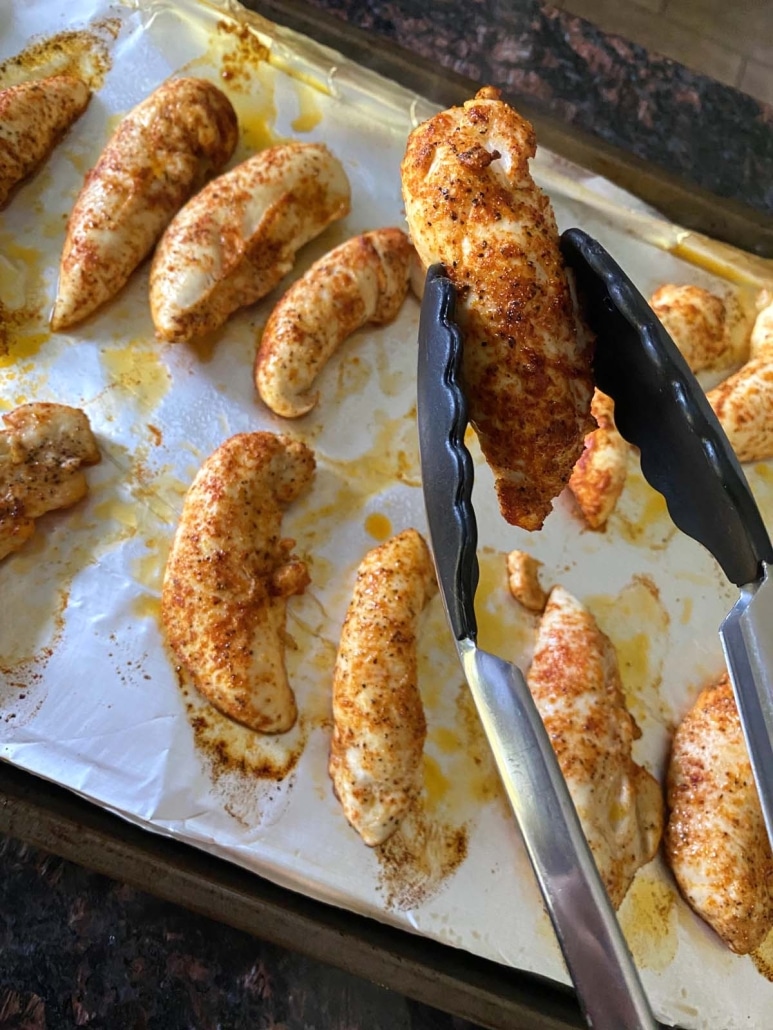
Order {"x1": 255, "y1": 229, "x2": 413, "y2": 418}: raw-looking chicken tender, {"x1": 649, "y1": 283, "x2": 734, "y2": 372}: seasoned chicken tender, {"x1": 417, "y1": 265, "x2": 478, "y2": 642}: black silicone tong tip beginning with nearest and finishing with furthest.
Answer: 1. {"x1": 417, "y1": 265, "x2": 478, "y2": 642}: black silicone tong tip
2. {"x1": 255, "y1": 229, "x2": 413, "y2": 418}: raw-looking chicken tender
3. {"x1": 649, "y1": 283, "x2": 734, "y2": 372}: seasoned chicken tender

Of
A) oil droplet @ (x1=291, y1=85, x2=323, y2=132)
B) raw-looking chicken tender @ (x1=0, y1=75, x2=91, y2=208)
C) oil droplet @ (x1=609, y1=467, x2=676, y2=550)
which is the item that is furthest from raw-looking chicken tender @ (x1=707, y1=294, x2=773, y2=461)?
raw-looking chicken tender @ (x1=0, y1=75, x2=91, y2=208)

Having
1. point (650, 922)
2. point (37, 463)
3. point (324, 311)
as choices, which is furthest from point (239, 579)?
point (650, 922)

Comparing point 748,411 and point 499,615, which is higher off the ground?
point 748,411

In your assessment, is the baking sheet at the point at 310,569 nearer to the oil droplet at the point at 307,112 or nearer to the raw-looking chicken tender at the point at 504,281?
the oil droplet at the point at 307,112

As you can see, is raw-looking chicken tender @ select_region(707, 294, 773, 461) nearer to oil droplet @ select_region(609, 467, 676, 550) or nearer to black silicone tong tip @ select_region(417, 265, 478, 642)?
oil droplet @ select_region(609, 467, 676, 550)

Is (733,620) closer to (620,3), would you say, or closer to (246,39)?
(246,39)

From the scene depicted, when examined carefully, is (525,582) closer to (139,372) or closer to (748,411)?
(748,411)
